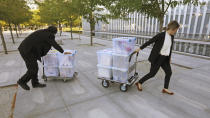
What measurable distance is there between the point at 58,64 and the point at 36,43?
3.54 ft

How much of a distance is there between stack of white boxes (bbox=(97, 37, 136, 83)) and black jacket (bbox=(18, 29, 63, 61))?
1424 millimetres

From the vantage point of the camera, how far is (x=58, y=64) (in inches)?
166

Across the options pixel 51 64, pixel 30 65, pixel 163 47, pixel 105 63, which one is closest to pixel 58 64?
pixel 51 64

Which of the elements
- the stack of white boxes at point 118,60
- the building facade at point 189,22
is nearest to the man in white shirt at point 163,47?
the stack of white boxes at point 118,60

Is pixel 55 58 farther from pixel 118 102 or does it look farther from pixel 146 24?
pixel 146 24

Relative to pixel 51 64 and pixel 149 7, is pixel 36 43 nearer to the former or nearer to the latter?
pixel 51 64

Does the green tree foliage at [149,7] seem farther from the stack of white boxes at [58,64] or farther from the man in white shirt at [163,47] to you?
the stack of white boxes at [58,64]

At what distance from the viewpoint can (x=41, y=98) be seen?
131 inches

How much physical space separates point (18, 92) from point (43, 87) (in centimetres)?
64

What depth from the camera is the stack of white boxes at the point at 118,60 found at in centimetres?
326

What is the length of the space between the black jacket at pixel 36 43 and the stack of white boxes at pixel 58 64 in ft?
1.94

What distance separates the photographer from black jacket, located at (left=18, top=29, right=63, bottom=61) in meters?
3.32

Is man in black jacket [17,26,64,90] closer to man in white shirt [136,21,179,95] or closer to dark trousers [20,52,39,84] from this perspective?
dark trousers [20,52,39,84]

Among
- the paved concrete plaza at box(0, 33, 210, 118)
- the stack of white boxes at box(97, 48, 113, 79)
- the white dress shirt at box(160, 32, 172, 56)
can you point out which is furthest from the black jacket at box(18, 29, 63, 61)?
the white dress shirt at box(160, 32, 172, 56)
